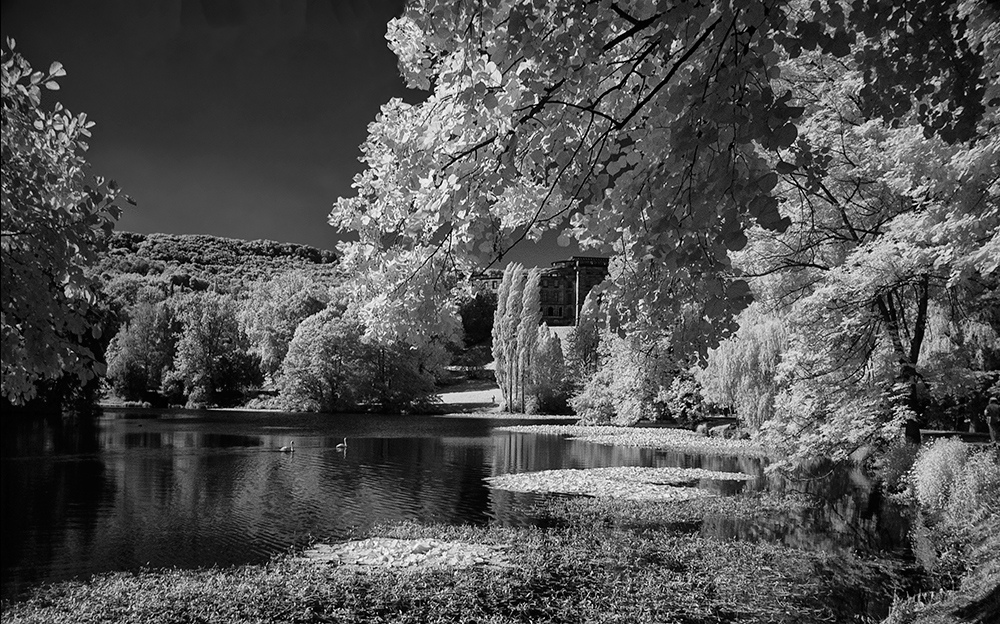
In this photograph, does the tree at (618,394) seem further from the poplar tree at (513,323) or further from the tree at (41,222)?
the tree at (41,222)

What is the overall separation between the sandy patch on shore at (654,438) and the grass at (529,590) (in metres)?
18.9

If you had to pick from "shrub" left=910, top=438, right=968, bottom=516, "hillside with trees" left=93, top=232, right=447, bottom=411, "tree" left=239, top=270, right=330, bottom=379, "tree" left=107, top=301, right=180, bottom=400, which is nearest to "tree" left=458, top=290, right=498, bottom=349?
"tree" left=239, top=270, right=330, bottom=379

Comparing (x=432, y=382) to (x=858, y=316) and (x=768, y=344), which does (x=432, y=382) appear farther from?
(x=858, y=316)

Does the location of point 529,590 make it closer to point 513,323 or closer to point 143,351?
point 513,323

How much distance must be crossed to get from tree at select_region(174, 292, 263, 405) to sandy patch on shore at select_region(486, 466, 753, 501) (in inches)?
1925

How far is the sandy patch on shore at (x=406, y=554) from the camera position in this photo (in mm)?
10992

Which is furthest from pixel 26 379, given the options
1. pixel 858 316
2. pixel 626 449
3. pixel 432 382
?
pixel 432 382

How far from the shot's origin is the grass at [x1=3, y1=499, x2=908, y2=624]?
850 cm

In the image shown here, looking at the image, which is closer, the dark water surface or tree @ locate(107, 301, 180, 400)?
the dark water surface

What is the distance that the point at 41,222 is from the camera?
15.5 feet

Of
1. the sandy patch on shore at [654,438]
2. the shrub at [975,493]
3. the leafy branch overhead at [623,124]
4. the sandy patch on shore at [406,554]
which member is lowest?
the sandy patch on shore at [654,438]

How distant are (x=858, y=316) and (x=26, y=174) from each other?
541 inches

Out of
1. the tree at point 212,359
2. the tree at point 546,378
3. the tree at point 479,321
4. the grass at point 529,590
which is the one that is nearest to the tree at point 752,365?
the grass at point 529,590

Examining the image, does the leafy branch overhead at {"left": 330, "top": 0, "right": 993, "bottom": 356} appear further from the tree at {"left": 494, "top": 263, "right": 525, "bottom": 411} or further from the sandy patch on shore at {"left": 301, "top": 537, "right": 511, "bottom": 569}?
the tree at {"left": 494, "top": 263, "right": 525, "bottom": 411}
